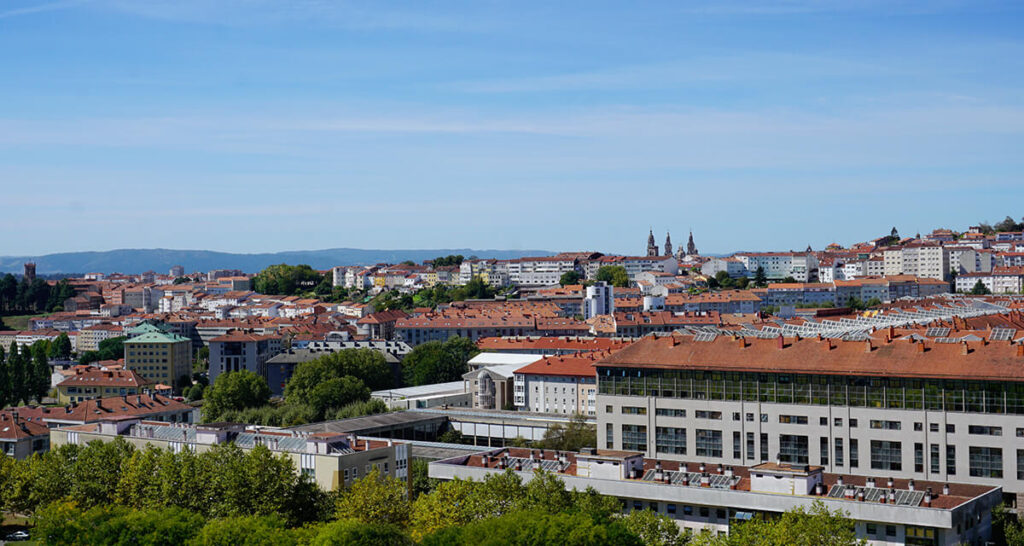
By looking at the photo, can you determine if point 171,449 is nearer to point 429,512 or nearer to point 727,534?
point 429,512

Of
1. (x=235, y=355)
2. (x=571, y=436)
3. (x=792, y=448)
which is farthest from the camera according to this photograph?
(x=235, y=355)

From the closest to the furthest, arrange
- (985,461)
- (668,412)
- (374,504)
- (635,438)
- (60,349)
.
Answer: (374,504), (985,461), (668,412), (635,438), (60,349)

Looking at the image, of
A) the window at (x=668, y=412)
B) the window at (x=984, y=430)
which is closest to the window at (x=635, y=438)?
the window at (x=668, y=412)

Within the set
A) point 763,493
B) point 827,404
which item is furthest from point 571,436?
point 763,493

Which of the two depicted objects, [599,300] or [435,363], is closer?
[435,363]

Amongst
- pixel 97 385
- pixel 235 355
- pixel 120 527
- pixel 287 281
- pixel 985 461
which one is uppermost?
pixel 287 281

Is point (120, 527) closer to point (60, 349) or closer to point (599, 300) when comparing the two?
point (599, 300)

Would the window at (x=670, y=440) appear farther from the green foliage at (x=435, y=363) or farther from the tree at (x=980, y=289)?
the tree at (x=980, y=289)

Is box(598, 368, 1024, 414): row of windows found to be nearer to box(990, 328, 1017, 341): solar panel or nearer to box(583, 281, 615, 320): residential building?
box(990, 328, 1017, 341): solar panel
